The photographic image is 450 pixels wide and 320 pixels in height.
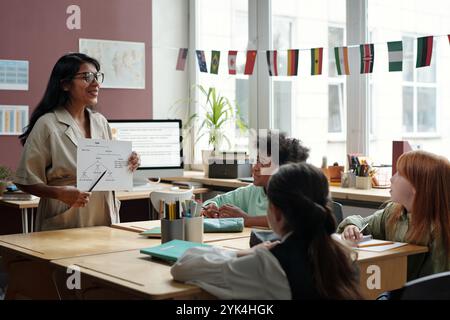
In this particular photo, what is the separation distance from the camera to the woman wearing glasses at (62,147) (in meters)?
3.05

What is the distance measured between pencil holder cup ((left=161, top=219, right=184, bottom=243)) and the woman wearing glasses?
22.4 inches

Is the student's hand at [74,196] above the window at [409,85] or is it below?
below

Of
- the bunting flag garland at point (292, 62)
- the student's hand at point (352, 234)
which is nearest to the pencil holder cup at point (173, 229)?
the student's hand at point (352, 234)

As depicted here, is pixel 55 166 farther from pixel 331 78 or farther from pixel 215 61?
pixel 331 78

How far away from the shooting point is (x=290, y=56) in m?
4.53

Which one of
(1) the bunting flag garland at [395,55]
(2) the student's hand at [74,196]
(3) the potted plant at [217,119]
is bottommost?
(2) the student's hand at [74,196]

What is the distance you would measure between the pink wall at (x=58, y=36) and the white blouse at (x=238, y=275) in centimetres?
319

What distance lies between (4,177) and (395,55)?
8.38 feet

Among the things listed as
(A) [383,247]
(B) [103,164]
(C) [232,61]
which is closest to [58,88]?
(B) [103,164]

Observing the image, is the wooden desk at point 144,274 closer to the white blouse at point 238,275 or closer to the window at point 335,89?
the white blouse at point 238,275

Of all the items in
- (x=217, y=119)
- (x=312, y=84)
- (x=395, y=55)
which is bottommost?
(x=217, y=119)

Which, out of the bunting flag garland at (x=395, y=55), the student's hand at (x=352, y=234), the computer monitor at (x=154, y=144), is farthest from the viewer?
A: the computer monitor at (x=154, y=144)

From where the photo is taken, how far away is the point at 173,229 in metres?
2.53

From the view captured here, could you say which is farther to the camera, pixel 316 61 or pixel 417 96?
pixel 316 61
